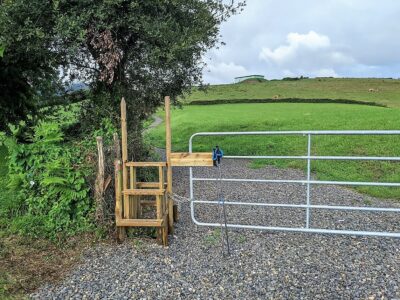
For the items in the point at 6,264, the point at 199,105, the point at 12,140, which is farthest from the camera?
the point at 199,105

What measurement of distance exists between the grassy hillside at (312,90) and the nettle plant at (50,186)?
3070 centimetres

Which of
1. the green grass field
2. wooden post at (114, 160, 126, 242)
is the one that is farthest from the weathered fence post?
the green grass field

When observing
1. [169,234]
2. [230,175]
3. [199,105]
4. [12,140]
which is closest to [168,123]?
[169,234]

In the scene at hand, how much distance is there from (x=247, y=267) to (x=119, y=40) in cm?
528

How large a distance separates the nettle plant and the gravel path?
884 mm

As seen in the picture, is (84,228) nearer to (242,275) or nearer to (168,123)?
(168,123)

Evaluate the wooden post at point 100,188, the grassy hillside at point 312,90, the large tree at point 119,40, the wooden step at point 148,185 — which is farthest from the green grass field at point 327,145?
the grassy hillside at point 312,90

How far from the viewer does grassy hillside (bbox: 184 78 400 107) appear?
36969 millimetres

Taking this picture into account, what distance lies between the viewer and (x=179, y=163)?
554 cm

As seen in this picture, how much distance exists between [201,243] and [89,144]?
2.55 m

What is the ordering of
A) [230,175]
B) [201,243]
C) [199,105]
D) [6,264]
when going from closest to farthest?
[6,264] → [201,243] → [230,175] → [199,105]

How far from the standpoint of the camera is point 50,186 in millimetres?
5941

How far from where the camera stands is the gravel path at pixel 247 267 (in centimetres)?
409

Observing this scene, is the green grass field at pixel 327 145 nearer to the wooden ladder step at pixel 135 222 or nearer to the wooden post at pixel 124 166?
the wooden post at pixel 124 166
